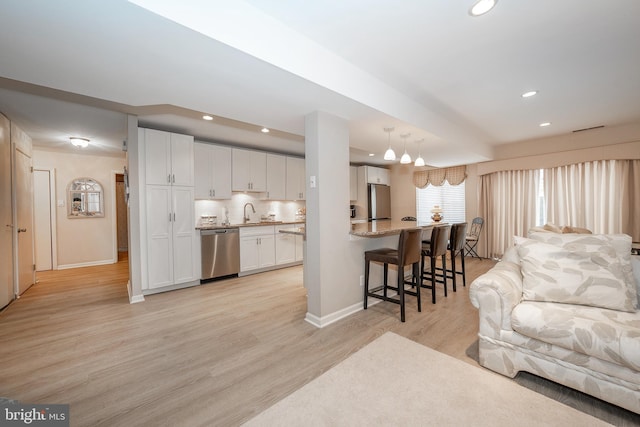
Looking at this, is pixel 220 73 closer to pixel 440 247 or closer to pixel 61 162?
pixel 440 247

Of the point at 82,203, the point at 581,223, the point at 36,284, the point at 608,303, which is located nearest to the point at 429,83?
the point at 608,303

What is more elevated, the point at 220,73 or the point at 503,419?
the point at 220,73

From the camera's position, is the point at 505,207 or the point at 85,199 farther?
the point at 85,199

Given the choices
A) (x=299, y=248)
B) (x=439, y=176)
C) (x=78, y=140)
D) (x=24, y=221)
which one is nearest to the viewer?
(x=24, y=221)

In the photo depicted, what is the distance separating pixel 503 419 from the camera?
4.86 ft

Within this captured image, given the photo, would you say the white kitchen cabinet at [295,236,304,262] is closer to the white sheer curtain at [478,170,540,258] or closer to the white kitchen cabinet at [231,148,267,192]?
the white kitchen cabinet at [231,148,267,192]

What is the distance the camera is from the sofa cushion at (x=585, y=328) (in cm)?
141

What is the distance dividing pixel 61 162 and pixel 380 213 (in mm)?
7333

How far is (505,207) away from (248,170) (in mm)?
5454

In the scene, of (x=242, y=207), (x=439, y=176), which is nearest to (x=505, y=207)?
(x=439, y=176)

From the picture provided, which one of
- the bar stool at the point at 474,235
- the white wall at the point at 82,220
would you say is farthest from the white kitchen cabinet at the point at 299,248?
the white wall at the point at 82,220

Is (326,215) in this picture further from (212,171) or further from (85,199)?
(85,199)

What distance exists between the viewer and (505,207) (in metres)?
5.51

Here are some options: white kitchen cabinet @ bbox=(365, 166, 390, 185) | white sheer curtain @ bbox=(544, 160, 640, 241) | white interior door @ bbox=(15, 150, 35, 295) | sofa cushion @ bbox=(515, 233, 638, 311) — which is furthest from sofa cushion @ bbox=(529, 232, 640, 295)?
white interior door @ bbox=(15, 150, 35, 295)
